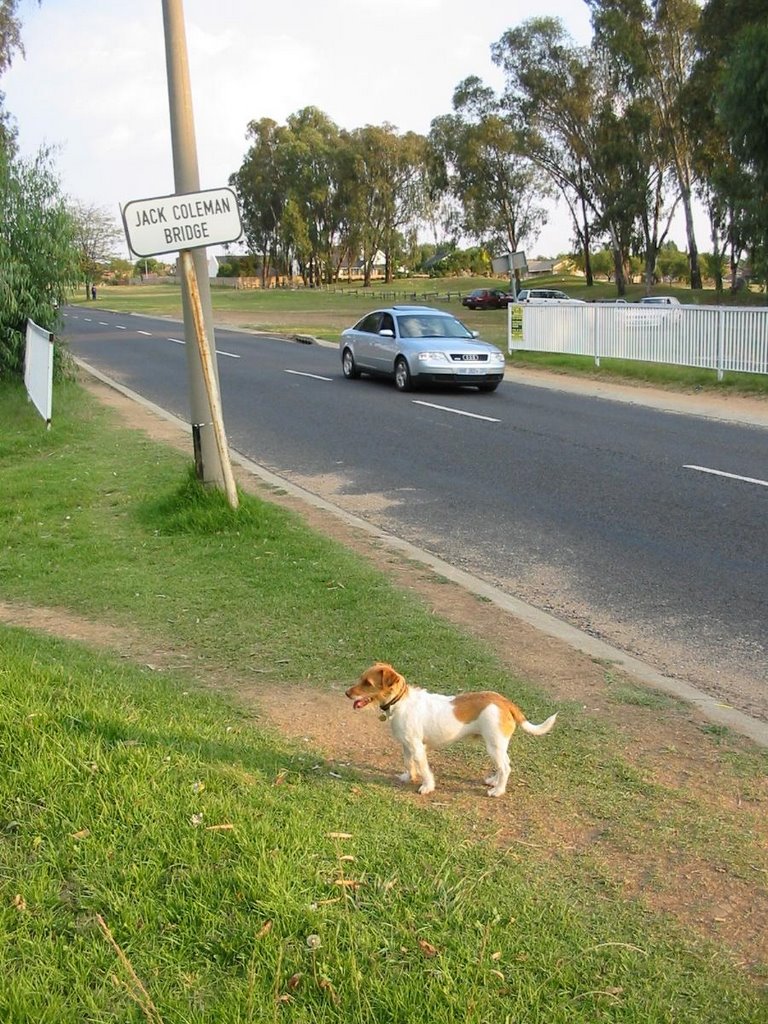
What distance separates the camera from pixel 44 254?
19484 millimetres

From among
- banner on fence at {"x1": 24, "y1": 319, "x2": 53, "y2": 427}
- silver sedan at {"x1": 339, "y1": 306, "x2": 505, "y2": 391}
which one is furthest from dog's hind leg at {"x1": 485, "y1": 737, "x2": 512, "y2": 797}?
silver sedan at {"x1": 339, "y1": 306, "x2": 505, "y2": 391}

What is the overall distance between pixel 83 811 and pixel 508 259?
28222mm

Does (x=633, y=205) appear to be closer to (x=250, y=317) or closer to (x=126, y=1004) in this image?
(x=250, y=317)

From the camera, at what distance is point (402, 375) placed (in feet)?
66.1

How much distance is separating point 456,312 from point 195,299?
54405 mm

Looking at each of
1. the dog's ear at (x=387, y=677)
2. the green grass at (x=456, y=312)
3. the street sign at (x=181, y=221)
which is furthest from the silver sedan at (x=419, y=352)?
the dog's ear at (x=387, y=677)

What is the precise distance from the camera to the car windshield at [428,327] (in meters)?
20.9

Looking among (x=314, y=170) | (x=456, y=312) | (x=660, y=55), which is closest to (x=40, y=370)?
(x=660, y=55)

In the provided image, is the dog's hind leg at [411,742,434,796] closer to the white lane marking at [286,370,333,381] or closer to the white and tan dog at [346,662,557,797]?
the white and tan dog at [346,662,557,797]

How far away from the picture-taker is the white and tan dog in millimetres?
4020

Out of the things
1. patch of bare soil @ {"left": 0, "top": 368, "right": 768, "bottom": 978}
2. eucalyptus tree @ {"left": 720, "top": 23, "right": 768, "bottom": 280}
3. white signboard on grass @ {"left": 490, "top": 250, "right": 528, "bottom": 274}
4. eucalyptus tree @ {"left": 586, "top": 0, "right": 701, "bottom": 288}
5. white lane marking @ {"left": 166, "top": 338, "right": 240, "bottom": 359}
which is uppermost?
eucalyptus tree @ {"left": 586, "top": 0, "right": 701, "bottom": 288}

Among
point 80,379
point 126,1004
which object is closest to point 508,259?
point 80,379

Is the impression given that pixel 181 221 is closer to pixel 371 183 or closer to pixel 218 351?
pixel 218 351

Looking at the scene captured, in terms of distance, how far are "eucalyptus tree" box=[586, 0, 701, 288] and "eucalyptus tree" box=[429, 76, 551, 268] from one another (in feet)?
35.8
